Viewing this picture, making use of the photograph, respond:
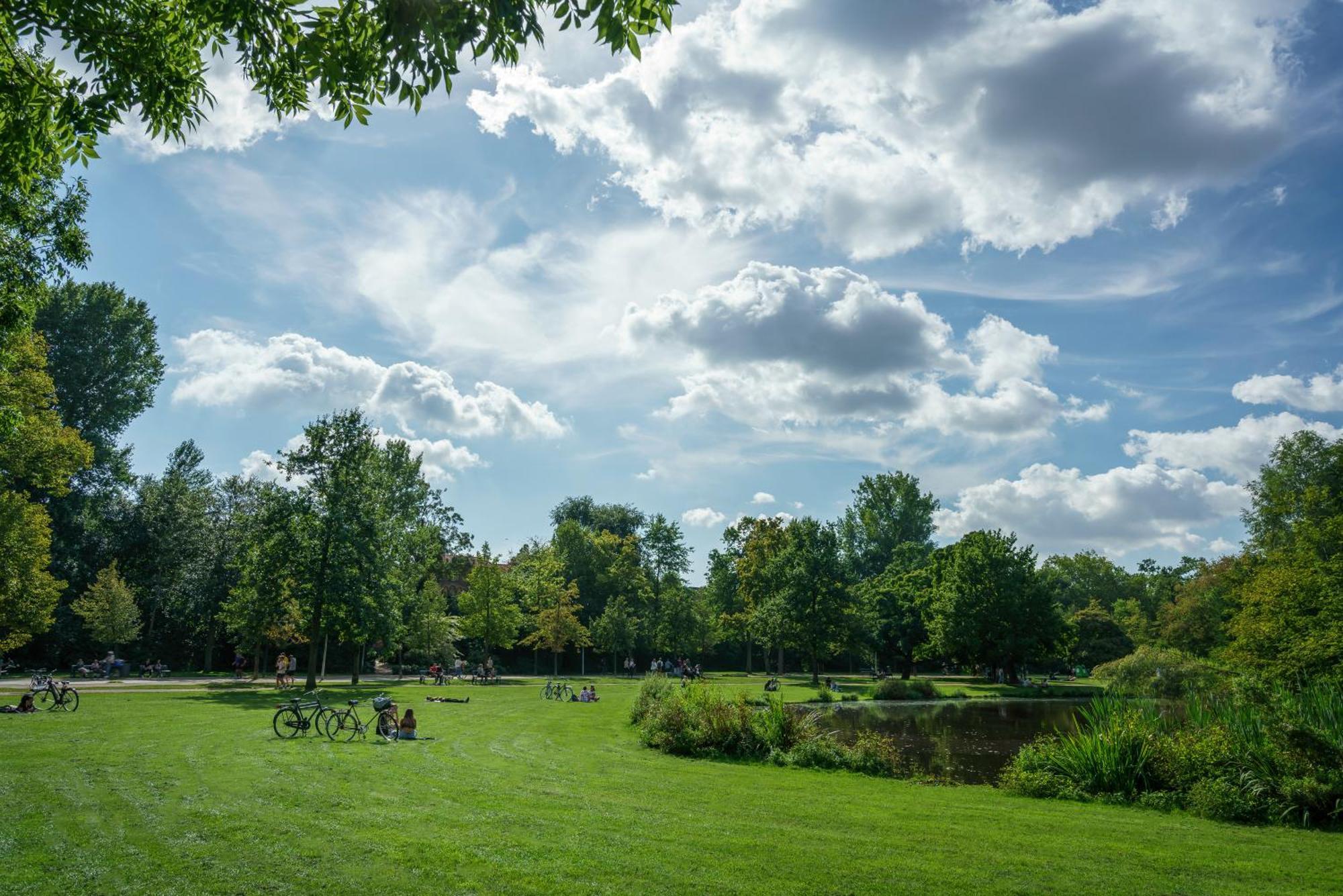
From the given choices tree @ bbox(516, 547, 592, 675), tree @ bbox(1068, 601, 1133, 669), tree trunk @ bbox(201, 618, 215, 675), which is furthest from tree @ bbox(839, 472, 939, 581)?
tree trunk @ bbox(201, 618, 215, 675)

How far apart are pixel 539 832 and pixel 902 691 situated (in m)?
36.8

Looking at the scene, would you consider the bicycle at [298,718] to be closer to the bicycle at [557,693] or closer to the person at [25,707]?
the person at [25,707]

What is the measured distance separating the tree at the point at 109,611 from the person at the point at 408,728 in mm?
30977

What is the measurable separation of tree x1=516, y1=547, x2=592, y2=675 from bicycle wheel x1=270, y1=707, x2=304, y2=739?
3638cm

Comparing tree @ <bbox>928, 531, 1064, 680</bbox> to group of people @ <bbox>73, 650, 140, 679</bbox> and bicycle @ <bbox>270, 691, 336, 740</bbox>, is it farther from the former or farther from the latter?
group of people @ <bbox>73, 650, 140, 679</bbox>

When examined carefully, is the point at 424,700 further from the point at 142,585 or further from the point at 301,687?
the point at 142,585

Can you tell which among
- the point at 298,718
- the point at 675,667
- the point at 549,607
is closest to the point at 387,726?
the point at 298,718

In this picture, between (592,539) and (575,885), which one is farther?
(592,539)

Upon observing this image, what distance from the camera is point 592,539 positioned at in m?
76.6

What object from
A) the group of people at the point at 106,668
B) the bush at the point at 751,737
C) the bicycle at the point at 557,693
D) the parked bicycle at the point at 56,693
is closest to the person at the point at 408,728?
the bush at the point at 751,737

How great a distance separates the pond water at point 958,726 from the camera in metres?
20.1

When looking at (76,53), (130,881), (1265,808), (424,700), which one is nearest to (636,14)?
(76,53)

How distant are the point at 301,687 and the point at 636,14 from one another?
3665 centimetres

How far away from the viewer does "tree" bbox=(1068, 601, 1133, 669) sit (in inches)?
2635
